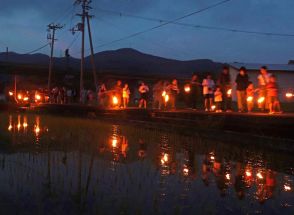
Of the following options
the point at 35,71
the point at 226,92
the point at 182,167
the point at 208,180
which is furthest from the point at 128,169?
the point at 35,71

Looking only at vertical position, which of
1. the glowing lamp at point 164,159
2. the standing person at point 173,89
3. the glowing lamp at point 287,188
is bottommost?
the glowing lamp at point 287,188

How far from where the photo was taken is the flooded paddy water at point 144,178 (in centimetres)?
692

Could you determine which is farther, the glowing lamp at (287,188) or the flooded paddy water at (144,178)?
the glowing lamp at (287,188)

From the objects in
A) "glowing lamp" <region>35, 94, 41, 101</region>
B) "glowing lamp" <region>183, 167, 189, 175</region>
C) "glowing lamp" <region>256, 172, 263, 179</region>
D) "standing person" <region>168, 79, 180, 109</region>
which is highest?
"glowing lamp" <region>35, 94, 41, 101</region>

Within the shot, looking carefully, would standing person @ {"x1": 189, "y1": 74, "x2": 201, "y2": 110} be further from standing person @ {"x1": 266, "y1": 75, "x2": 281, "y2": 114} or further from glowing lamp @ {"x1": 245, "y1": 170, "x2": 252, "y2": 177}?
glowing lamp @ {"x1": 245, "y1": 170, "x2": 252, "y2": 177}

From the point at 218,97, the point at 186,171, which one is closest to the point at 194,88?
the point at 218,97

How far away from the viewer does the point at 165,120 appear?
68.9 ft

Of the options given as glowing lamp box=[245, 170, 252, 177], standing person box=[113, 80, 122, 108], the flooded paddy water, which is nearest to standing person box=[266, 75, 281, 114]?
the flooded paddy water

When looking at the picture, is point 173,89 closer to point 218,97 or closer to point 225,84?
point 218,97

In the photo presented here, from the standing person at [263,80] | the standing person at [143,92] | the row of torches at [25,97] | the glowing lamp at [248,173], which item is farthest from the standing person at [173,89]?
the row of torches at [25,97]

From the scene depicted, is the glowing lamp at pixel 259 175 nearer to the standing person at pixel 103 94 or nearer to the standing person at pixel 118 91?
the standing person at pixel 118 91

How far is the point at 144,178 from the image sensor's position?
8938 millimetres

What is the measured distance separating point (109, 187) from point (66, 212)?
1.66m

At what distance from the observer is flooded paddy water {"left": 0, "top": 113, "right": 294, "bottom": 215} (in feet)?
22.7
